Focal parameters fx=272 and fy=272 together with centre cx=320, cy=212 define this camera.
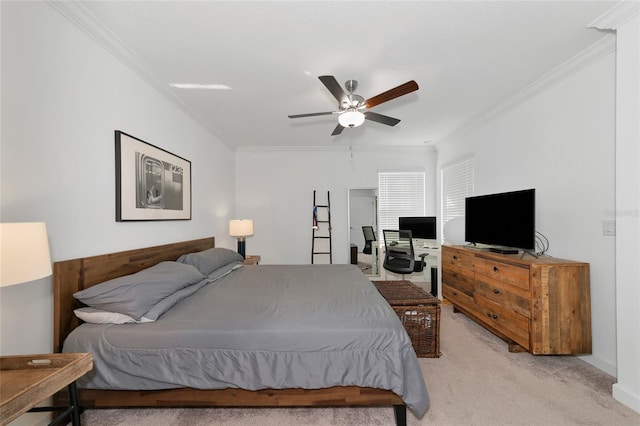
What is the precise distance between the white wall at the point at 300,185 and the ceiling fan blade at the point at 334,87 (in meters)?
2.88

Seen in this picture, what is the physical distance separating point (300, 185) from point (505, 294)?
3741 millimetres

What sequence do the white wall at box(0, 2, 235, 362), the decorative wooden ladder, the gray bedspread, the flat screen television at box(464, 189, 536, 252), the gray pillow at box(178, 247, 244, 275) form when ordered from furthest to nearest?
1. the decorative wooden ladder
2. the gray pillow at box(178, 247, 244, 275)
3. the flat screen television at box(464, 189, 536, 252)
4. the gray bedspread
5. the white wall at box(0, 2, 235, 362)

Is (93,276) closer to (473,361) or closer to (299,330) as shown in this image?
(299,330)

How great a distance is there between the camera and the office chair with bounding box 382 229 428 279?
4.11 metres

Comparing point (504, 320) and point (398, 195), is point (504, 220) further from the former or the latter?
point (398, 195)

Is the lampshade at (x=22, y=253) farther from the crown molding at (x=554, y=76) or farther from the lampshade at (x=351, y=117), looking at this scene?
the crown molding at (x=554, y=76)

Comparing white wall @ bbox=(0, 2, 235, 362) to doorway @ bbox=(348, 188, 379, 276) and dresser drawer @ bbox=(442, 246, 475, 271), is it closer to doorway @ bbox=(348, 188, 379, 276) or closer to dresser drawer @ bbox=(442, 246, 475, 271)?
dresser drawer @ bbox=(442, 246, 475, 271)

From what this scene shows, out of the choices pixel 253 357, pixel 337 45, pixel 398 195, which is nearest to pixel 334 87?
pixel 337 45

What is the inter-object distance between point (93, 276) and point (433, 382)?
2.67m

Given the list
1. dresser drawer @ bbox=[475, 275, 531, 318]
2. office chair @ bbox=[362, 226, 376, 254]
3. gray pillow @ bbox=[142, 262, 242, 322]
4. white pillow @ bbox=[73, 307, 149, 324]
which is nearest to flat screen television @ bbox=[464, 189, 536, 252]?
dresser drawer @ bbox=[475, 275, 531, 318]

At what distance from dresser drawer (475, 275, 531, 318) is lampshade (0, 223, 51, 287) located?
10.8 feet

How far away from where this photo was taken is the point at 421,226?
5105 mm

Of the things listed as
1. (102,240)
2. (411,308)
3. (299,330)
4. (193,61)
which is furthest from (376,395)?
(193,61)

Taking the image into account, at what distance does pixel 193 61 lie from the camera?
2408 mm
